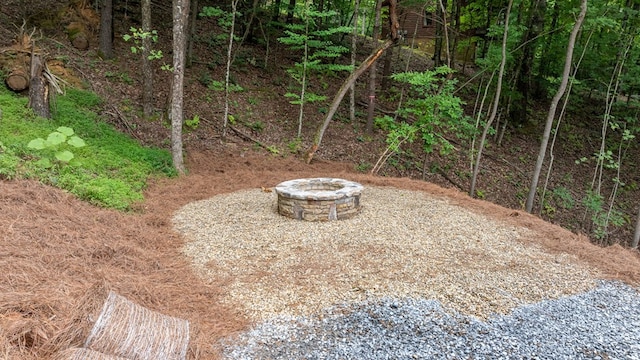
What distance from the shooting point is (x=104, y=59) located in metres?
11.8

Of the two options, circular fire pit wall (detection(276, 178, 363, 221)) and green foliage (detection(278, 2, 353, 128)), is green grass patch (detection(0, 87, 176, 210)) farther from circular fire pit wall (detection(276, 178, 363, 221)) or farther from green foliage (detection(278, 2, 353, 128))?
green foliage (detection(278, 2, 353, 128))

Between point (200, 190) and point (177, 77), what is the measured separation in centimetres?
257

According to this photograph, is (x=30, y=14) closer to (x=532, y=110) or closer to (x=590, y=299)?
(x=590, y=299)

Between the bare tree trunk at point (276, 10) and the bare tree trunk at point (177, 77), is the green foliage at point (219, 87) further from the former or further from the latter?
the bare tree trunk at point (276, 10)

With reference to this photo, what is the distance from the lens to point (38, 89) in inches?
312

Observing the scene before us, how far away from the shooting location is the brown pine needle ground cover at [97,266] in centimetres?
263

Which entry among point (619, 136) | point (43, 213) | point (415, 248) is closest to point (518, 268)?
point (415, 248)

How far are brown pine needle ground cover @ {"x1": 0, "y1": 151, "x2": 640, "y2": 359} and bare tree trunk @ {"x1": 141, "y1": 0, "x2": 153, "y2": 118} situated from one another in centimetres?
386

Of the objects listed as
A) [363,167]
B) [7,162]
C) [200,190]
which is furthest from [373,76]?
[7,162]

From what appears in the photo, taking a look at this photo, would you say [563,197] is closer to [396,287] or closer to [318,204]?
[318,204]

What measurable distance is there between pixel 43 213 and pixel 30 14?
10455 millimetres

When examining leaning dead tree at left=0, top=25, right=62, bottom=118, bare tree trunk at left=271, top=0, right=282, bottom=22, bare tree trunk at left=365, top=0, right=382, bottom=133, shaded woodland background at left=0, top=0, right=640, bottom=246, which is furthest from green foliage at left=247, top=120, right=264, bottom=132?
bare tree trunk at left=271, top=0, right=282, bottom=22

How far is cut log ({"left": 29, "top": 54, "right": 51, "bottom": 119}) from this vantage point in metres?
7.90

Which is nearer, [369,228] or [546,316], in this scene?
[546,316]
